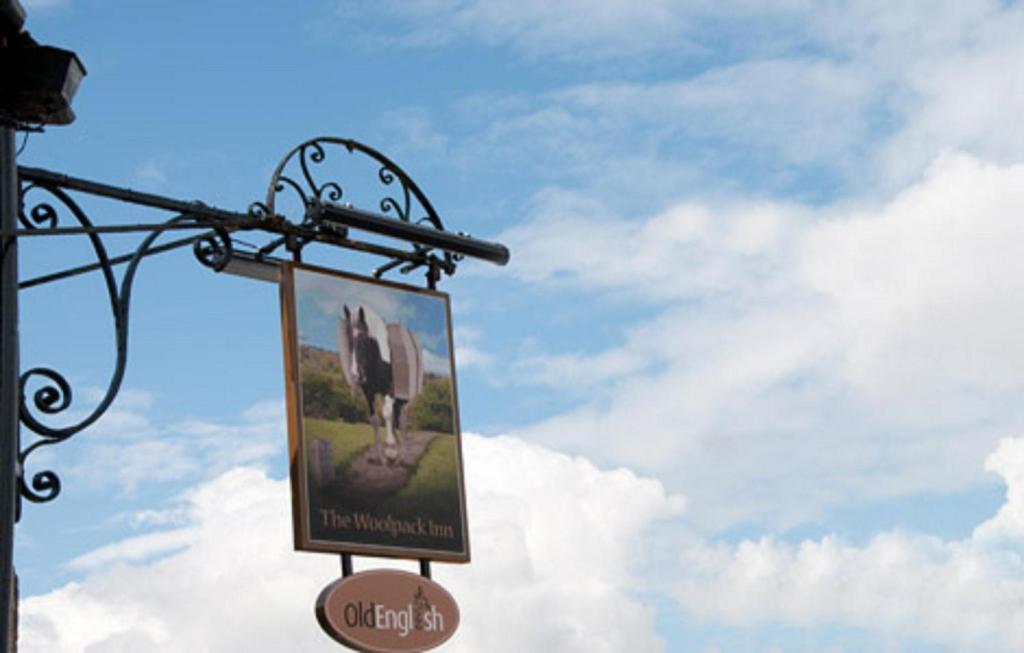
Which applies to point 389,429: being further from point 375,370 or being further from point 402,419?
point 375,370

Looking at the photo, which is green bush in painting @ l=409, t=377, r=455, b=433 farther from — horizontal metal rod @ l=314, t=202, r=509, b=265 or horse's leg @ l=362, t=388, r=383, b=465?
horizontal metal rod @ l=314, t=202, r=509, b=265

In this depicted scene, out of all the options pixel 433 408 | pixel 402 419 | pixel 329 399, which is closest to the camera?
pixel 329 399

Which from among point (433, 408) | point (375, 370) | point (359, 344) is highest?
point (359, 344)

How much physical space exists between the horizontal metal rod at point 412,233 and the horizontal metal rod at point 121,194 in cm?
118

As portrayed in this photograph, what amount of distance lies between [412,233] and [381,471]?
180cm

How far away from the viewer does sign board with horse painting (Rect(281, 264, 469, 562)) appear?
11.0 m

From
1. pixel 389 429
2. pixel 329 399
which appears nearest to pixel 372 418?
pixel 389 429

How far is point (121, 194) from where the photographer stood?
10039 mm

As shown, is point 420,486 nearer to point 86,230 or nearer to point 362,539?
point 362,539

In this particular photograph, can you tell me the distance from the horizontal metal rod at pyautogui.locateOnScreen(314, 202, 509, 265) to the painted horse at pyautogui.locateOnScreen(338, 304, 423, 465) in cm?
60

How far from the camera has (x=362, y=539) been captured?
1109cm

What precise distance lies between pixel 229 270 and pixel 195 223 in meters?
1.41

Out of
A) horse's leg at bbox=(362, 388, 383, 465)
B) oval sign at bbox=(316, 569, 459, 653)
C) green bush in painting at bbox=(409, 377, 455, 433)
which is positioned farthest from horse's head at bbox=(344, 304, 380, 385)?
oval sign at bbox=(316, 569, 459, 653)

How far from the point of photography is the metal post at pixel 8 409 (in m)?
7.85
